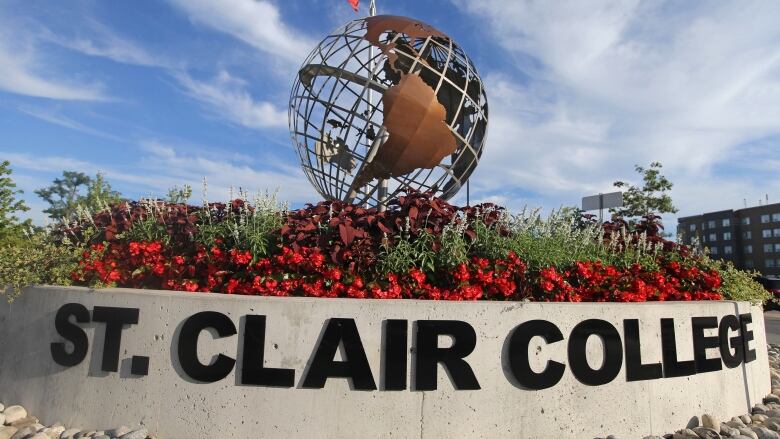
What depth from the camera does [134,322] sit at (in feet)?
12.6

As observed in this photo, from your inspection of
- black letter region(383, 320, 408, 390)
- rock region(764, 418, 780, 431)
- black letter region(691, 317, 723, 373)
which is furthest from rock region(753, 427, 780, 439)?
black letter region(383, 320, 408, 390)

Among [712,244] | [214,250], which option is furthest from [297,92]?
[712,244]

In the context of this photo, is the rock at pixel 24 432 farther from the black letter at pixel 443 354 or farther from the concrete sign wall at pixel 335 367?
the black letter at pixel 443 354

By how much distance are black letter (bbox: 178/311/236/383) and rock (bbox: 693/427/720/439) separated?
3.98m

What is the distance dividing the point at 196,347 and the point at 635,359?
12.0 feet

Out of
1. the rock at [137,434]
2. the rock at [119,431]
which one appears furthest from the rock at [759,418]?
the rock at [119,431]

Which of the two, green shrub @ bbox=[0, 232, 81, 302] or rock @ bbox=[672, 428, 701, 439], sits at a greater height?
green shrub @ bbox=[0, 232, 81, 302]

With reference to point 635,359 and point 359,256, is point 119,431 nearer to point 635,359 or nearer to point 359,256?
point 359,256

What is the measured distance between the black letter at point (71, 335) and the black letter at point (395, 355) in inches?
97.6

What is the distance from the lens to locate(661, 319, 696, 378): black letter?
4.30 meters

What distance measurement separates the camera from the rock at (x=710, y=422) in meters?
4.33

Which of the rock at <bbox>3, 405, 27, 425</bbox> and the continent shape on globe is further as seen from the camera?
the continent shape on globe

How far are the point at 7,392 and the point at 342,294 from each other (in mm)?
3144

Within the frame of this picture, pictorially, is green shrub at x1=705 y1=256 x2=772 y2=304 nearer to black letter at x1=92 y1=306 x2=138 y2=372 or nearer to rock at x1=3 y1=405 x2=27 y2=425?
black letter at x1=92 y1=306 x2=138 y2=372
